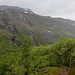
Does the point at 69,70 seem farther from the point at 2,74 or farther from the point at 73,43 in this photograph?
the point at 2,74

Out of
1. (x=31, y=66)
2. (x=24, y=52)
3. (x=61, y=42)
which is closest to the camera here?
(x=24, y=52)

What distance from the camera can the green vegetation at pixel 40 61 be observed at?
51250 mm

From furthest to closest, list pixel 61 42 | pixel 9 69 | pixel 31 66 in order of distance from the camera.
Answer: pixel 61 42, pixel 9 69, pixel 31 66

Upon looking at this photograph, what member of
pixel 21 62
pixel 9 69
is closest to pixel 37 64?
pixel 21 62

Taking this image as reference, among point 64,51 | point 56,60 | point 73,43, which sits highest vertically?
point 73,43

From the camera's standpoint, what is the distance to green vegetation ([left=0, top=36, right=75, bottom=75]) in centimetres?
5125

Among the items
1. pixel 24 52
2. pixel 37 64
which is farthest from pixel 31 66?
pixel 24 52

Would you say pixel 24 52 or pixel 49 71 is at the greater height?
pixel 24 52

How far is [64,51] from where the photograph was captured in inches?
2958

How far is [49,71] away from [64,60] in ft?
55.9

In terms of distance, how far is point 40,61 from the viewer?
57.5 metres

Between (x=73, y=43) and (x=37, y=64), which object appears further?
(x=73, y=43)

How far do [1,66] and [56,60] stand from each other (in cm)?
3355

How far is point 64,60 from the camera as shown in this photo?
7919 cm
